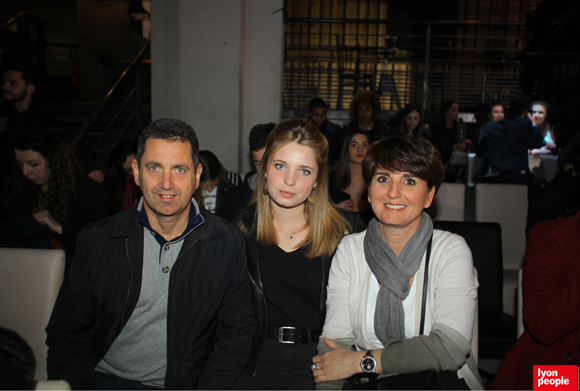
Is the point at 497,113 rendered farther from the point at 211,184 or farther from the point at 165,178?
the point at 165,178

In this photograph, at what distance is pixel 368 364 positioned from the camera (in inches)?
52.7

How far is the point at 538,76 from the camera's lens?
291 inches

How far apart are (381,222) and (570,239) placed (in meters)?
0.66

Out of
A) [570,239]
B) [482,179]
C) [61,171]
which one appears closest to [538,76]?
[482,179]

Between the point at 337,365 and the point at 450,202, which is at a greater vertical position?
the point at 450,202

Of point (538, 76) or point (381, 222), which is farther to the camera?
point (538, 76)

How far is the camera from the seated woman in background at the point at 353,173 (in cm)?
295

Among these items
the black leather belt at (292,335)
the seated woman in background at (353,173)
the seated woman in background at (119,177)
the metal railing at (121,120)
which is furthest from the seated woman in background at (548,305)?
the metal railing at (121,120)

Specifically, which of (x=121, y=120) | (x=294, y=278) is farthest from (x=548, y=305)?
(x=121, y=120)

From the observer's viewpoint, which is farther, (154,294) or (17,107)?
(17,107)

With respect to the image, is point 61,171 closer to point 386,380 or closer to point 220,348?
point 220,348

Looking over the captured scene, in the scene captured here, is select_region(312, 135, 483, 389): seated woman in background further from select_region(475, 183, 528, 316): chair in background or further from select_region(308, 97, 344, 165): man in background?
select_region(308, 97, 344, 165): man in background

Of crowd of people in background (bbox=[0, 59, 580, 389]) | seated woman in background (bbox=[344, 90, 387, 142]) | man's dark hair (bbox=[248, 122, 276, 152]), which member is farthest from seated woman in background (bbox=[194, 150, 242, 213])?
seated woman in background (bbox=[344, 90, 387, 142])

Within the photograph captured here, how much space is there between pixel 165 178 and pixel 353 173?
72.8 inches
